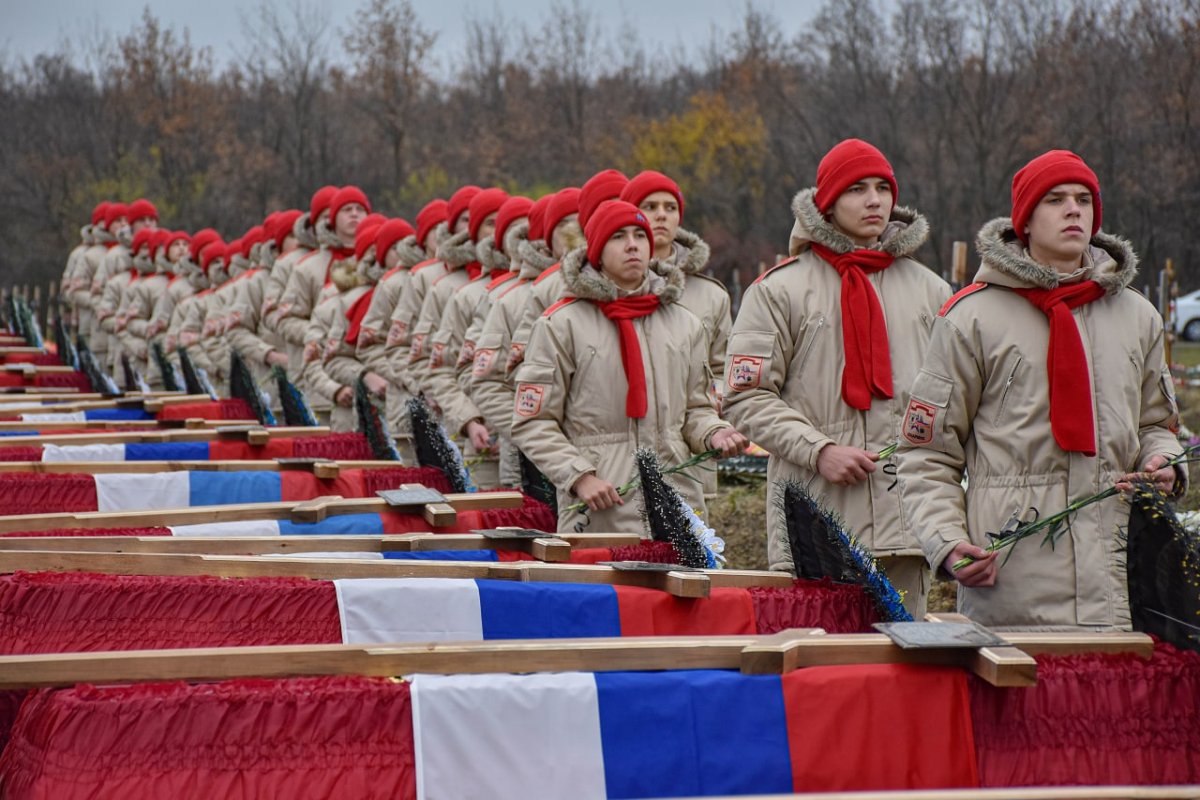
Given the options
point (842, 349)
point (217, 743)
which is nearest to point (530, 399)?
point (842, 349)

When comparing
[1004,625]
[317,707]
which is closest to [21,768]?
[317,707]

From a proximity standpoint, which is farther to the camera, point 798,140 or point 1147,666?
point 798,140

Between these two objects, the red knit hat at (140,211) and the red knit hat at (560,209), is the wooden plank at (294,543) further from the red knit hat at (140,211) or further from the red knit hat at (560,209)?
the red knit hat at (140,211)

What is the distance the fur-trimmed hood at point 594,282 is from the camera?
6.12m

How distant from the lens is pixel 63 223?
46.0 meters

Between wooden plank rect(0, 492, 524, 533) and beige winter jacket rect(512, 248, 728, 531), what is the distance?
578 mm

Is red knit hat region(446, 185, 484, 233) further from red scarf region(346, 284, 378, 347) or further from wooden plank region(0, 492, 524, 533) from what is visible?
wooden plank region(0, 492, 524, 533)

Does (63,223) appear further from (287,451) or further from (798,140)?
(287,451)

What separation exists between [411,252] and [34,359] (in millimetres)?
7614

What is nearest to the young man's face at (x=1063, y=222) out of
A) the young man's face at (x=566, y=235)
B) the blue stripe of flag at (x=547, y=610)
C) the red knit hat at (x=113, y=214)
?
the blue stripe of flag at (x=547, y=610)

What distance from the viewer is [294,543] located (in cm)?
473

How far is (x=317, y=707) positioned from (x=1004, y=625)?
2.14 m

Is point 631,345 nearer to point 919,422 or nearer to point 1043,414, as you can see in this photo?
point 919,422

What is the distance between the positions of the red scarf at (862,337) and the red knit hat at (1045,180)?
85cm
